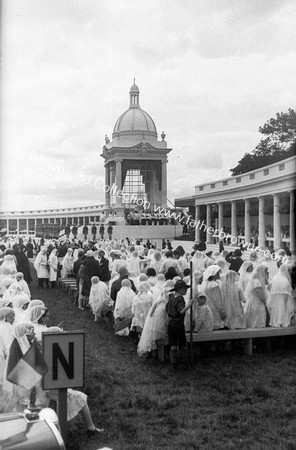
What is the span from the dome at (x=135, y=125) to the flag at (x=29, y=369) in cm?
6300

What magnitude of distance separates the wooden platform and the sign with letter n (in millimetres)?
4866

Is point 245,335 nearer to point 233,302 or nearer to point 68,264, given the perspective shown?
point 233,302

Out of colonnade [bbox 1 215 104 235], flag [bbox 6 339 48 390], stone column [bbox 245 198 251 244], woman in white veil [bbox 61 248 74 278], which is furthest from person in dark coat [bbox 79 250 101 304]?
colonnade [bbox 1 215 104 235]

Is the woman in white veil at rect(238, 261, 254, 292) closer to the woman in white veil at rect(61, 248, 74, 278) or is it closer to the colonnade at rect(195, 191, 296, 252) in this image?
the colonnade at rect(195, 191, 296, 252)

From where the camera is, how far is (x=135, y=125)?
68.7m

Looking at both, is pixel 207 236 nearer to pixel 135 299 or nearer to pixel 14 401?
pixel 135 299

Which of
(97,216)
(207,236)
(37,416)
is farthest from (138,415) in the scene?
(97,216)

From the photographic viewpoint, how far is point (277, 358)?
1019 cm

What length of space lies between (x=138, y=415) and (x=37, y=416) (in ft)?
13.2

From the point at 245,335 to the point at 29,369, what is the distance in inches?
220

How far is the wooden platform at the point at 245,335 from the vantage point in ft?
33.2

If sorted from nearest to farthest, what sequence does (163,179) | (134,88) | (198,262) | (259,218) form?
(198,262) < (259,218) < (163,179) < (134,88)

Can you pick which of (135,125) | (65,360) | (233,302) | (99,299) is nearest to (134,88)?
(135,125)

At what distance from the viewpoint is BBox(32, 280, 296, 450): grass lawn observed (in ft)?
21.1
